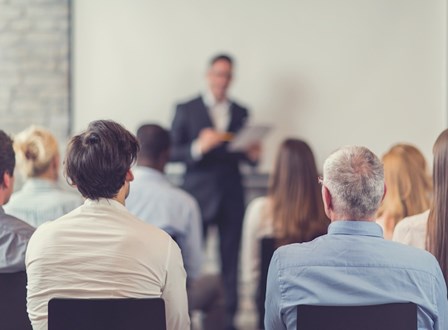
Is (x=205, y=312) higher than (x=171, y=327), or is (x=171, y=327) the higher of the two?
(x=171, y=327)

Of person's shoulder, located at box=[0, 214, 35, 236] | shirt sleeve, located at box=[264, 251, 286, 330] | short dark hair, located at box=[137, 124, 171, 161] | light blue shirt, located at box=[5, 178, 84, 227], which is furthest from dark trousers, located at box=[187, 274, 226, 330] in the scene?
shirt sleeve, located at box=[264, 251, 286, 330]

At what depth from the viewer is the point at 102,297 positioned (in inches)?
89.3

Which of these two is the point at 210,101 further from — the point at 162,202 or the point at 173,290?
the point at 173,290

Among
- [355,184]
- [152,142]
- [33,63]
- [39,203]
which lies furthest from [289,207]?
[33,63]

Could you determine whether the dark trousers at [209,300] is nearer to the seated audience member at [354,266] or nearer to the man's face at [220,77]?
the man's face at [220,77]

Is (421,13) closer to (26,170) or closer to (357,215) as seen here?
(26,170)

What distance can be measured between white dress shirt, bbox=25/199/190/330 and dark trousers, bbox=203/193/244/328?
301 centimetres

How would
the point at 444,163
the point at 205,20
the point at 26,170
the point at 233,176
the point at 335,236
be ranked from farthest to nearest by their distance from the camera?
the point at 205,20 < the point at 233,176 < the point at 26,170 < the point at 444,163 < the point at 335,236

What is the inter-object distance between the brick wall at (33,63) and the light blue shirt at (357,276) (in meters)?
3.92

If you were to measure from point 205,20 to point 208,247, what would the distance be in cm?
165

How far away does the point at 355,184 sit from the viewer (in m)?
2.27

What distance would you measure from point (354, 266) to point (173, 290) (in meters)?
0.54

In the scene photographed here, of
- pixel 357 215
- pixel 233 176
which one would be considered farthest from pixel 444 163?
pixel 233 176

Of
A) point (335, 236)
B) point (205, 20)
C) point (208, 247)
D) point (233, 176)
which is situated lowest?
point (208, 247)
